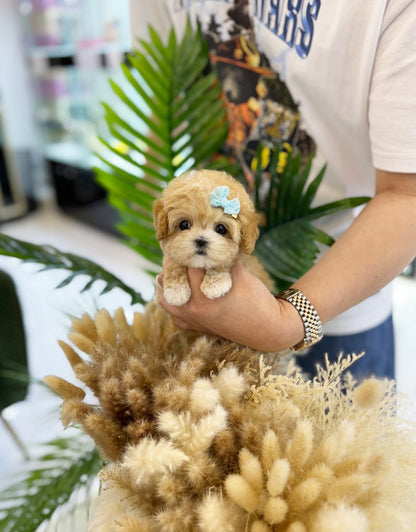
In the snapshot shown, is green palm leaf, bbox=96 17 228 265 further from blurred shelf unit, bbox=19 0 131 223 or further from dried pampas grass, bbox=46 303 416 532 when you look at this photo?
blurred shelf unit, bbox=19 0 131 223

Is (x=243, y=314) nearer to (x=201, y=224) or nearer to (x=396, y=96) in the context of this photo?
(x=201, y=224)

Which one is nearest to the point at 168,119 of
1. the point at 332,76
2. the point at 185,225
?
the point at 332,76

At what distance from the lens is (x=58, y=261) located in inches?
24.9

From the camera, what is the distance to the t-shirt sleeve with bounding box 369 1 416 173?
526 mm

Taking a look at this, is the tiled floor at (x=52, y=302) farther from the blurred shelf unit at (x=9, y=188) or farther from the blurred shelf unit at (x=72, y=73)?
the blurred shelf unit at (x=72, y=73)

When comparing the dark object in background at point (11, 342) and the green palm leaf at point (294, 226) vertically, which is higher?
the green palm leaf at point (294, 226)

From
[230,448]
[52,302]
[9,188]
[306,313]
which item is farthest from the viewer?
[9,188]

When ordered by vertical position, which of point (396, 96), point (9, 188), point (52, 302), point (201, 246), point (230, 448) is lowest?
point (9, 188)

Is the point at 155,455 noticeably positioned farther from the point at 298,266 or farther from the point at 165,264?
the point at 298,266

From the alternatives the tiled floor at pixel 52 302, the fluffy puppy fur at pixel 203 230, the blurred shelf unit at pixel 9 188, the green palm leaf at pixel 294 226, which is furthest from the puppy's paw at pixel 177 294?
the blurred shelf unit at pixel 9 188

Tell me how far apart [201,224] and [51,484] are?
0.37m

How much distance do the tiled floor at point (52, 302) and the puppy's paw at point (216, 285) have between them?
2.23 ft

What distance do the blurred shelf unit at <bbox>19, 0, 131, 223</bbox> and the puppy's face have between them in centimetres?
305

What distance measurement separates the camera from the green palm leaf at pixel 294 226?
684mm
